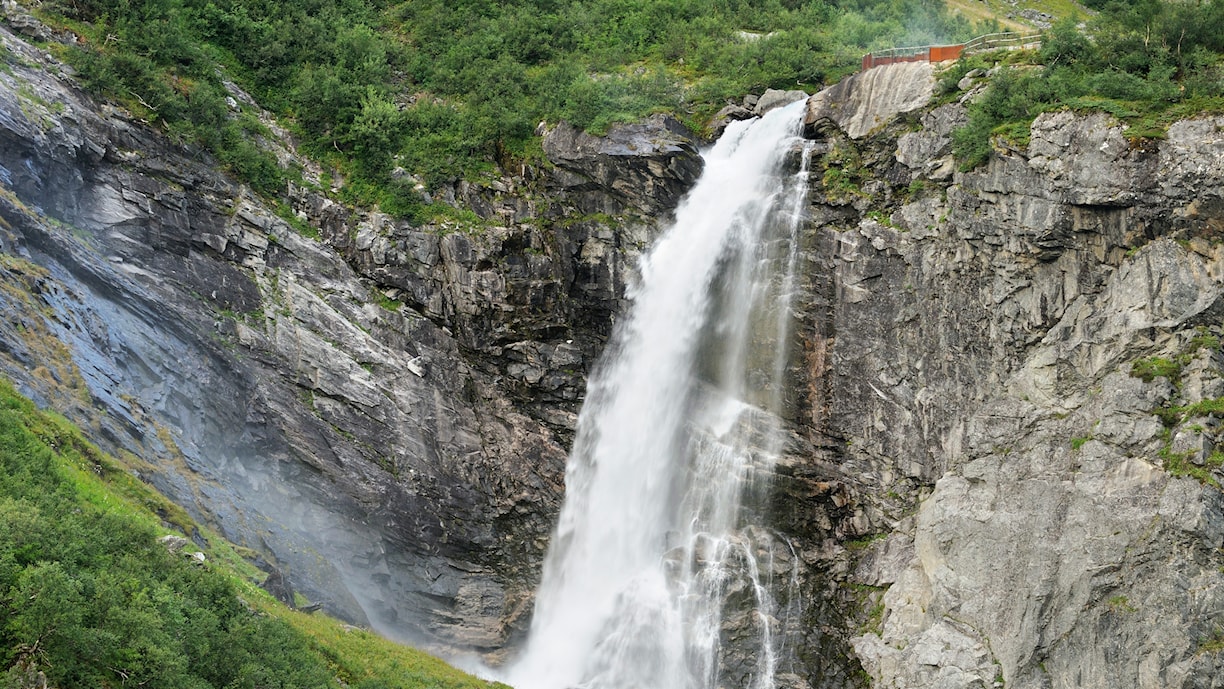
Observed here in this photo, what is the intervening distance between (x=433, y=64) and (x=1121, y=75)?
79.1ft

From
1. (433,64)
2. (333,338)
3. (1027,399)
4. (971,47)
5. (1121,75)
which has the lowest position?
(333,338)

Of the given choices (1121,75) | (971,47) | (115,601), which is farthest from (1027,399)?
(115,601)

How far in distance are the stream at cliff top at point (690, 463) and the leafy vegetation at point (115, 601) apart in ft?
24.5

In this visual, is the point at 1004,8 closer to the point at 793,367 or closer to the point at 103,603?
the point at 793,367

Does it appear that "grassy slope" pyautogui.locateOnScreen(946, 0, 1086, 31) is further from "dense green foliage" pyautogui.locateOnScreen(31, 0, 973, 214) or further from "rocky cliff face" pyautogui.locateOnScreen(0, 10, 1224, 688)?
"rocky cliff face" pyautogui.locateOnScreen(0, 10, 1224, 688)

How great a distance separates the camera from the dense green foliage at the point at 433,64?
1073 inches

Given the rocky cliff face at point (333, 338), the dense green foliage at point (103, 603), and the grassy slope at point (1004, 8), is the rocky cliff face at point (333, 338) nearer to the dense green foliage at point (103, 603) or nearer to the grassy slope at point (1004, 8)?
the dense green foliage at point (103, 603)

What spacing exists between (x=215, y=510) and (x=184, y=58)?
16154 millimetres

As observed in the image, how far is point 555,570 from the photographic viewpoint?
86.5 feet

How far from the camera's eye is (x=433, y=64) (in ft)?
113

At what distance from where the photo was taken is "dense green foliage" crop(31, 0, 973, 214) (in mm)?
27250

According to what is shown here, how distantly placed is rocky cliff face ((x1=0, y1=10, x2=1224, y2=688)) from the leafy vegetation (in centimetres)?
302

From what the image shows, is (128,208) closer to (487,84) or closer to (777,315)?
(487,84)

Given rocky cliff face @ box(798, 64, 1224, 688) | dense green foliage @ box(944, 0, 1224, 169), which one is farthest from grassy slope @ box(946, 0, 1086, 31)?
rocky cliff face @ box(798, 64, 1224, 688)
